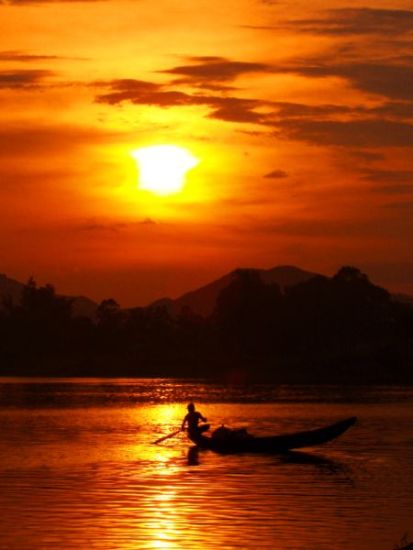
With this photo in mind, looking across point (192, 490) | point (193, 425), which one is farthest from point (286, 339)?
point (192, 490)

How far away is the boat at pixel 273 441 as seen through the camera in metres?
47.6

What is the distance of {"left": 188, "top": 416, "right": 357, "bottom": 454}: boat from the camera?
47594 millimetres

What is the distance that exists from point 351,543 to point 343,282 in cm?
16908

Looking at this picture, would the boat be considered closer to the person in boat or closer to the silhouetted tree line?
the person in boat

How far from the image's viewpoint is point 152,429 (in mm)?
66812

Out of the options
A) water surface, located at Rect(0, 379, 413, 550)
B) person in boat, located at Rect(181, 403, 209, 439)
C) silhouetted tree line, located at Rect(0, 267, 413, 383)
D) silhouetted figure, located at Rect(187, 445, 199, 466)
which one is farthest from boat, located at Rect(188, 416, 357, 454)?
silhouetted tree line, located at Rect(0, 267, 413, 383)

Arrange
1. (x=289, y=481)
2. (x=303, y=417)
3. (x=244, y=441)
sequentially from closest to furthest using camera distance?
(x=289, y=481), (x=244, y=441), (x=303, y=417)

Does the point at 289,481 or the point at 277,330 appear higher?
the point at 277,330

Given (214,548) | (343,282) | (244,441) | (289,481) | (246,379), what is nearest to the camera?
(214,548)

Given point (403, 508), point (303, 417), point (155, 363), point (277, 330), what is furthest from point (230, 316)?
point (403, 508)

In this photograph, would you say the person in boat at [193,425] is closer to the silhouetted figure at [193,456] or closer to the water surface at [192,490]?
the silhouetted figure at [193,456]

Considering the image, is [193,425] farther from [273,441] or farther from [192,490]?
[192,490]

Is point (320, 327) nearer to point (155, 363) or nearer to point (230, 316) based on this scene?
point (230, 316)

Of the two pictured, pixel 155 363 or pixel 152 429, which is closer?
pixel 152 429
